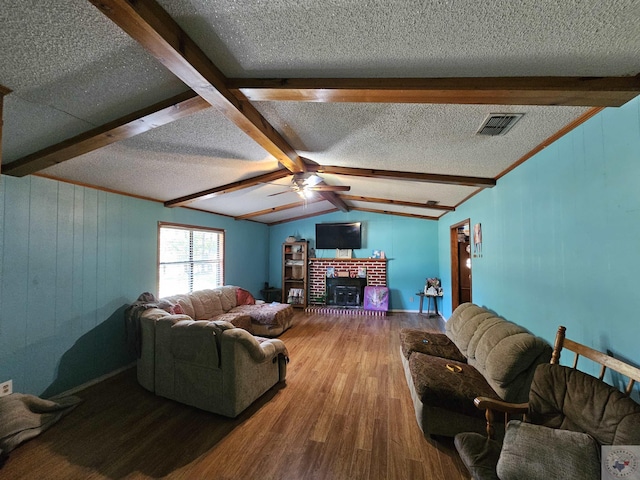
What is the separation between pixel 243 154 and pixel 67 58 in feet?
4.90

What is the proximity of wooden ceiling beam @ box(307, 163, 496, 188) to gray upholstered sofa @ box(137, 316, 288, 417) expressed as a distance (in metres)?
2.20

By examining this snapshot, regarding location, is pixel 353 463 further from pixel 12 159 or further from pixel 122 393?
pixel 12 159

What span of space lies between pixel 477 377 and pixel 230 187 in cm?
369

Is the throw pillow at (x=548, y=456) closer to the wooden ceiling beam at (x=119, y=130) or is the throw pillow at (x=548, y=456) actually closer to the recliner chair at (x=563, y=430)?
the recliner chair at (x=563, y=430)

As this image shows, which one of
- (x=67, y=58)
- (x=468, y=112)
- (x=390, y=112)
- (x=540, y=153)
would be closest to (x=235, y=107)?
(x=67, y=58)

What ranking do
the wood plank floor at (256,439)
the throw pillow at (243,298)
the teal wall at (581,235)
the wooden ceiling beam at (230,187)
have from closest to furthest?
the teal wall at (581,235), the wood plank floor at (256,439), the wooden ceiling beam at (230,187), the throw pillow at (243,298)

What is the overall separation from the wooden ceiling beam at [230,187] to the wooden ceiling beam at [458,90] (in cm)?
194

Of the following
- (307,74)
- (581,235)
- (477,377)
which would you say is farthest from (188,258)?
(581,235)

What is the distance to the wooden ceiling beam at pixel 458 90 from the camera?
3.97 feet

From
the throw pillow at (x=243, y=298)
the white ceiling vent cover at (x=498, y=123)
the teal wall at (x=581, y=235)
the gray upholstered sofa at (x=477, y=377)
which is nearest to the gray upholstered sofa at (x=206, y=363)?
the gray upholstered sofa at (x=477, y=377)

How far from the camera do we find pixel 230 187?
12.1ft

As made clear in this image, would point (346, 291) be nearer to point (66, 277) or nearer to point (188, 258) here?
point (188, 258)

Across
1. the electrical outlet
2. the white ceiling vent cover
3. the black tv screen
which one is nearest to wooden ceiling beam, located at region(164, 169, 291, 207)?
the white ceiling vent cover

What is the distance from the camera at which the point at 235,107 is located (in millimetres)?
1609
